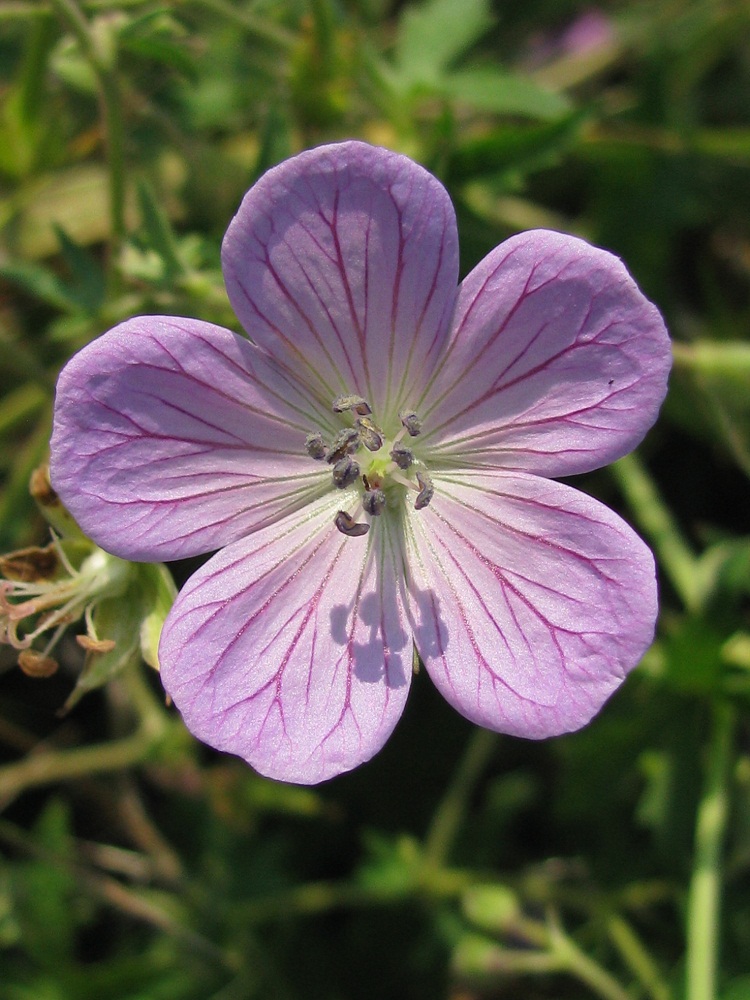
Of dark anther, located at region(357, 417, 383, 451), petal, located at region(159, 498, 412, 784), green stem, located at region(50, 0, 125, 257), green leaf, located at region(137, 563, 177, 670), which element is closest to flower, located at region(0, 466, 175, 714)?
green leaf, located at region(137, 563, 177, 670)

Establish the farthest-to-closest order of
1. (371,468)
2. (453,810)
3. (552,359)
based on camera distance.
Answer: (453,810) < (371,468) < (552,359)

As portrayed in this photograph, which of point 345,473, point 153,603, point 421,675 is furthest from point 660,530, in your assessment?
point 153,603

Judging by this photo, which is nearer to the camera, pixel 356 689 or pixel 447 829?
pixel 356 689

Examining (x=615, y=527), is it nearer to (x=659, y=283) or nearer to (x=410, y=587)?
(x=410, y=587)

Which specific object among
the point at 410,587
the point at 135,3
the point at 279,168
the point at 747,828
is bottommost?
the point at 747,828

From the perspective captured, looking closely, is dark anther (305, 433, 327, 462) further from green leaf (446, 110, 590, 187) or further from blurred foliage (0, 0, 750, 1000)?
green leaf (446, 110, 590, 187)

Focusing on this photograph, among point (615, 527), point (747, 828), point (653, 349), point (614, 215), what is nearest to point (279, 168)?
point (653, 349)

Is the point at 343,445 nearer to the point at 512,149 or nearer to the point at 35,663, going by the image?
the point at 35,663

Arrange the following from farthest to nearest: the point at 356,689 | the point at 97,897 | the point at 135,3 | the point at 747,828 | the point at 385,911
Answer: the point at 385,911 < the point at 97,897 < the point at 747,828 < the point at 135,3 < the point at 356,689
